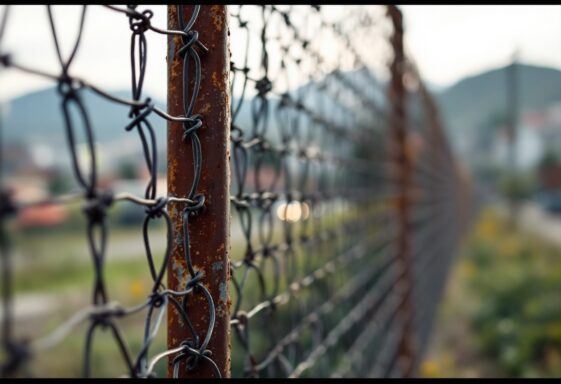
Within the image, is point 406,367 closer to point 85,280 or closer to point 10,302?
point 10,302

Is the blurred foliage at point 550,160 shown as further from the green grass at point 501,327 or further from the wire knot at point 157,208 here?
the wire knot at point 157,208

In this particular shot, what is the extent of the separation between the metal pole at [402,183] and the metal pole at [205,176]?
283cm

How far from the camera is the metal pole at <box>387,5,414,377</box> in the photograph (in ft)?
12.1

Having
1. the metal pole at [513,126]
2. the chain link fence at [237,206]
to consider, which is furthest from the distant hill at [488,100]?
the chain link fence at [237,206]

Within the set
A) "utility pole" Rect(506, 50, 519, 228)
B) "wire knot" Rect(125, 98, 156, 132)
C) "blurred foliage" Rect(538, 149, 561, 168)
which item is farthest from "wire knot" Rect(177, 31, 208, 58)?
"blurred foliage" Rect(538, 149, 561, 168)

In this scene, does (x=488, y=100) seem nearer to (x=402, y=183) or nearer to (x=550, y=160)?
(x=550, y=160)

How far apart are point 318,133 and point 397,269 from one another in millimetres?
1936

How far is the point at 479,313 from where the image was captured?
6.42m

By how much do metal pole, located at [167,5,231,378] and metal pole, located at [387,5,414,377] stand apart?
112 inches

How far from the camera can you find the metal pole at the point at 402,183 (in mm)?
3684

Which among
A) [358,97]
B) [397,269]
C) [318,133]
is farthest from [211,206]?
[397,269]

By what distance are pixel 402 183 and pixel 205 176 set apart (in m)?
3.09

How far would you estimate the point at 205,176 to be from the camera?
0.95m

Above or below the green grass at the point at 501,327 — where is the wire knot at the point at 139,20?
above
